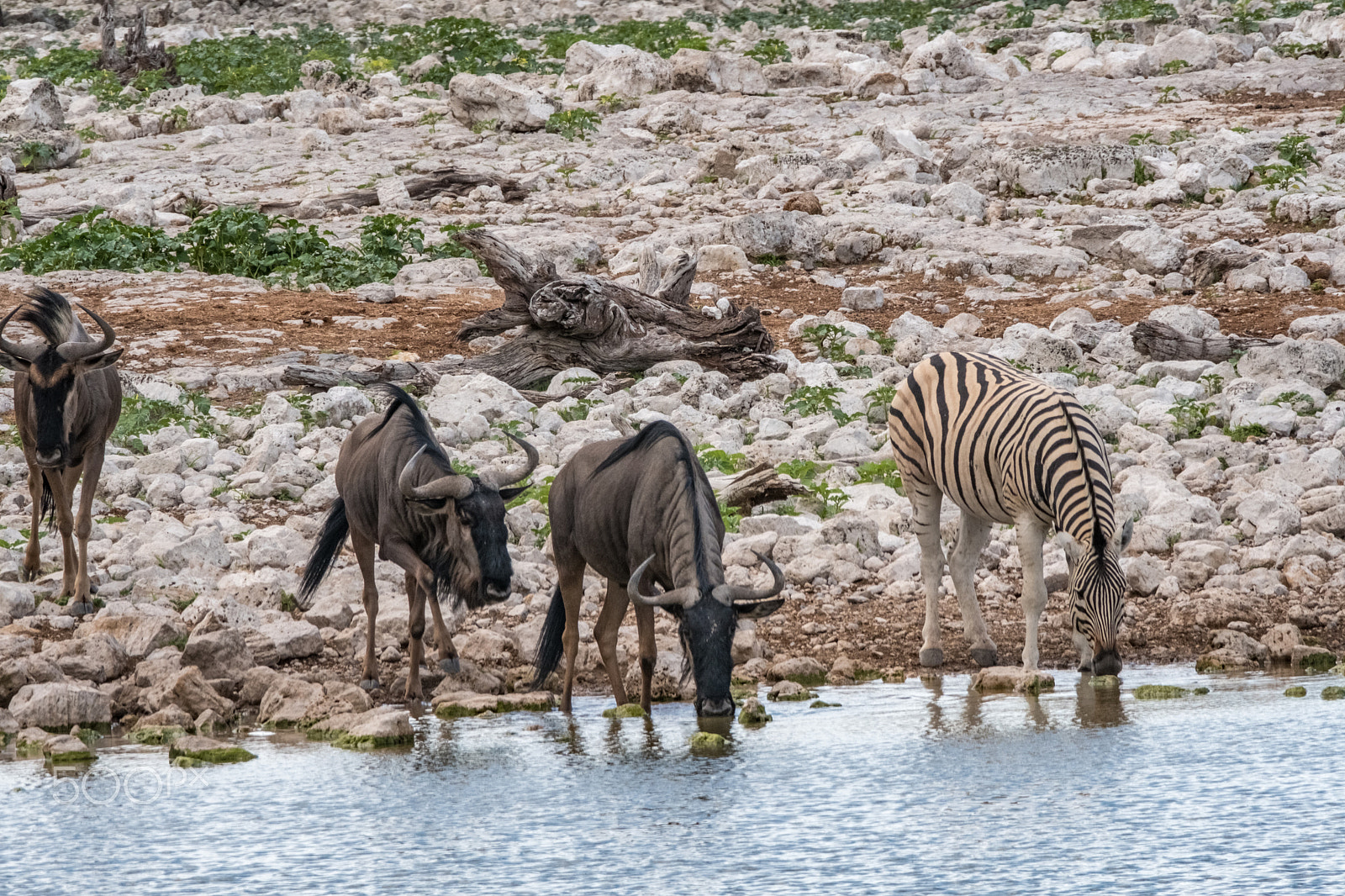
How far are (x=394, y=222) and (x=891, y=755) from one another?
→ 614 inches

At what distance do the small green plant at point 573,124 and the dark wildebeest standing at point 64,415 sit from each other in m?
16.5

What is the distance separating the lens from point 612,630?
8.36 metres

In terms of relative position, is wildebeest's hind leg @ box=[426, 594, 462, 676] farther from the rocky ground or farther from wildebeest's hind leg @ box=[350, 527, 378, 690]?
wildebeest's hind leg @ box=[350, 527, 378, 690]

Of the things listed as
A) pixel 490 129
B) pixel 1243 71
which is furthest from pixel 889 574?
pixel 1243 71

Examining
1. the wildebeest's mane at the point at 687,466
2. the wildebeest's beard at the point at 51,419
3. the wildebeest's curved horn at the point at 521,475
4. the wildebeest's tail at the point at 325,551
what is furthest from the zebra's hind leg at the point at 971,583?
the wildebeest's beard at the point at 51,419

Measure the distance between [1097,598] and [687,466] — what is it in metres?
2.28

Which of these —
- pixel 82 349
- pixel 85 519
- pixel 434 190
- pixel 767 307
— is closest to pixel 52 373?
pixel 82 349

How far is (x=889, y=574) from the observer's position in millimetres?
10633

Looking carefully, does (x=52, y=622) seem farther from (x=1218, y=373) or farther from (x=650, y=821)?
(x=1218, y=373)

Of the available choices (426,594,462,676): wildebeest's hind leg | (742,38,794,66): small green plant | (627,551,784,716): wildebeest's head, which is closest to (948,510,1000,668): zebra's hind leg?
(627,551,784,716): wildebeest's head

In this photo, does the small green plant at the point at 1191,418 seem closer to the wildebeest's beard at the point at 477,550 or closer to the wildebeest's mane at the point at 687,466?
Result: the wildebeest's mane at the point at 687,466

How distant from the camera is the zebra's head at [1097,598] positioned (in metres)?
8.30

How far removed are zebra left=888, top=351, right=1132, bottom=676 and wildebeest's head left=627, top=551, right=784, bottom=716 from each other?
202 centimetres

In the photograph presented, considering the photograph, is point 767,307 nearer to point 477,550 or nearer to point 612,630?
point 612,630
